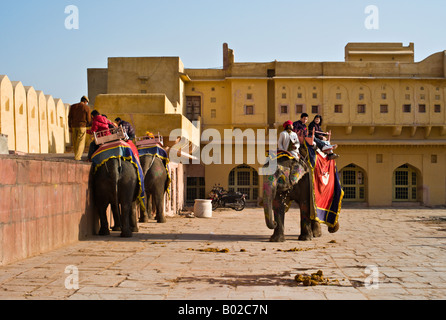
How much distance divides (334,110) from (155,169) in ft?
56.9

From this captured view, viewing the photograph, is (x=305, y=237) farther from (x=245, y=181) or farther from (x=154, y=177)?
(x=245, y=181)

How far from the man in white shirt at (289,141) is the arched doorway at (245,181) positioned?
19474 mm

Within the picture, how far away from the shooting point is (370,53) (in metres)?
31.8

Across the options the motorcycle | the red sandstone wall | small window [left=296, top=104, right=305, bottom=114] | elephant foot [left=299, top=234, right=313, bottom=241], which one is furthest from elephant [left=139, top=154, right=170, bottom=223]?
small window [left=296, top=104, right=305, bottom=114]

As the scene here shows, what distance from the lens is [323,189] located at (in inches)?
382

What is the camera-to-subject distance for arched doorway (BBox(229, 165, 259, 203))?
28953mm

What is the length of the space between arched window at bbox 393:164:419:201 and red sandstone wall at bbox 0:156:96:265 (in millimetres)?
23053

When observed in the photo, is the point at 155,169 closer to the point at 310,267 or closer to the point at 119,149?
the point at 119,149

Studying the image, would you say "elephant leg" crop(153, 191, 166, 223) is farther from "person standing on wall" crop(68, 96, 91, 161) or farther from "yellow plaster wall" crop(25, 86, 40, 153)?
"yellow plaster wall" crop(25, 86, 40, 153)

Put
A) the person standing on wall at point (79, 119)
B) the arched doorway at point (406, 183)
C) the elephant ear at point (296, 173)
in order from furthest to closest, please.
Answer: the arched doorway at point (406, 183) < the person standing on wall at point (79, 119) < the elephant ear at point (296, 173)

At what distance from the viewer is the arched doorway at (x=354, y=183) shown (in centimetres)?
2916

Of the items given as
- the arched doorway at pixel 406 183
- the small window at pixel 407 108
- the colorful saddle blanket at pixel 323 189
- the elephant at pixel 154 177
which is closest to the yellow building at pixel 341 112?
the small window at pixel 407 108

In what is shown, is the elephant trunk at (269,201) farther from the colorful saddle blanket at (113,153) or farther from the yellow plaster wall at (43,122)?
the yellow plaster wall at (43,122)
